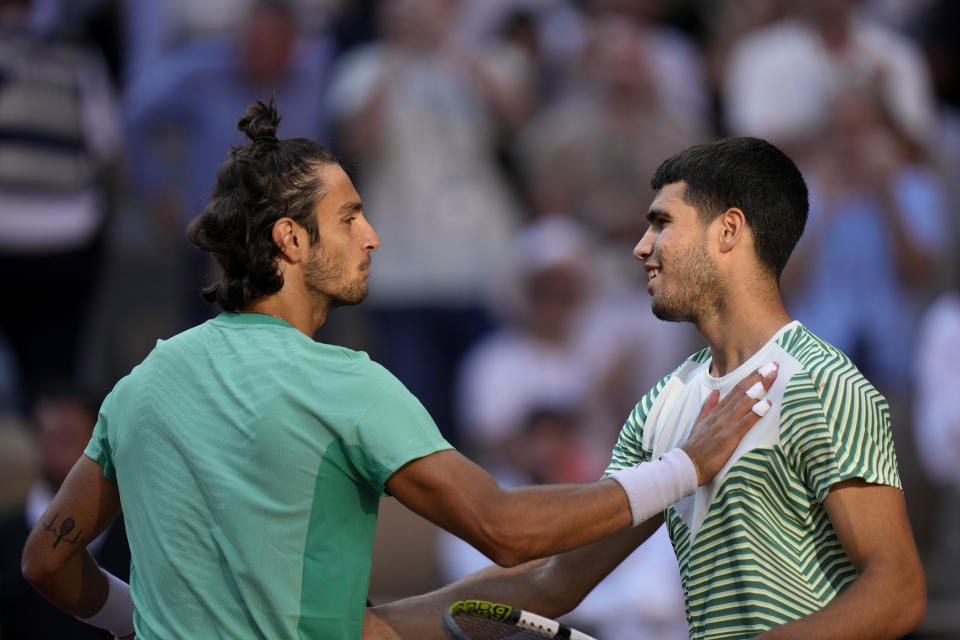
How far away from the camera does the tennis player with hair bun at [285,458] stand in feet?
9.28

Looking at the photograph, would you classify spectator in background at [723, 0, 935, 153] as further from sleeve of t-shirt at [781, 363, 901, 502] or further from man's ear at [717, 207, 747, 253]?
sleeve of t-shirt at [781, 363, 901, 502]

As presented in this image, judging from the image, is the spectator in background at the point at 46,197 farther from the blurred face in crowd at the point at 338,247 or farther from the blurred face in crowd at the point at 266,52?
the blurred face in crowd at the point at 338,247

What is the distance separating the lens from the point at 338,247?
3.15 meters

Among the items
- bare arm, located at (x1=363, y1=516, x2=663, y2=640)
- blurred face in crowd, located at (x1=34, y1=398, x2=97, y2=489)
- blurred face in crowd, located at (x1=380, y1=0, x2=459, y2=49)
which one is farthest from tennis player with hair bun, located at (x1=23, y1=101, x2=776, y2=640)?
blurred face in crowd, located at (x1=380, y1=0, x2=459, y2=49)

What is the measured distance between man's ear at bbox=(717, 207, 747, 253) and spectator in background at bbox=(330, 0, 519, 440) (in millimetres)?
5739

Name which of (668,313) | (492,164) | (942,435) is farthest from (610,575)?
(668,313)

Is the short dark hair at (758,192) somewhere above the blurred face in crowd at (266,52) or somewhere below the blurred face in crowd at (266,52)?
below

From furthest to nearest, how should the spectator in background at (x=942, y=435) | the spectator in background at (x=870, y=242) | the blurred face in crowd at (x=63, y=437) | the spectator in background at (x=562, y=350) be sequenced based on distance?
1. the spectator in background at (x=870, y=242)
2. the spectator in background at (x=562, y=350)
3. the spectator in background at (x=942, y=435)
4. the blurred face in crowd at (x=63, y=437)

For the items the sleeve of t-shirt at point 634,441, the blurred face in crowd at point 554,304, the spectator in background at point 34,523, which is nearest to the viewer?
the sleeve of t-shirt at point 634,441

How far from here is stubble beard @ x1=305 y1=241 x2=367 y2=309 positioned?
10.3 feet

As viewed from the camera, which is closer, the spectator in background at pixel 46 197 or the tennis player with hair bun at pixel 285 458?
the tennis player with hair bun at pixel 285 458

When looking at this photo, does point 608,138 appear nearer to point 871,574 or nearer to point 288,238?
point 288,238

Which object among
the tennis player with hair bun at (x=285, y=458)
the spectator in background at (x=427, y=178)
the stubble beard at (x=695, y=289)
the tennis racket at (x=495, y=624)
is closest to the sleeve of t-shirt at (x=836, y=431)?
the tennis player with hair bun at (x=285, y=458)

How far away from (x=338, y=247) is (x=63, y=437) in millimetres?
5470
